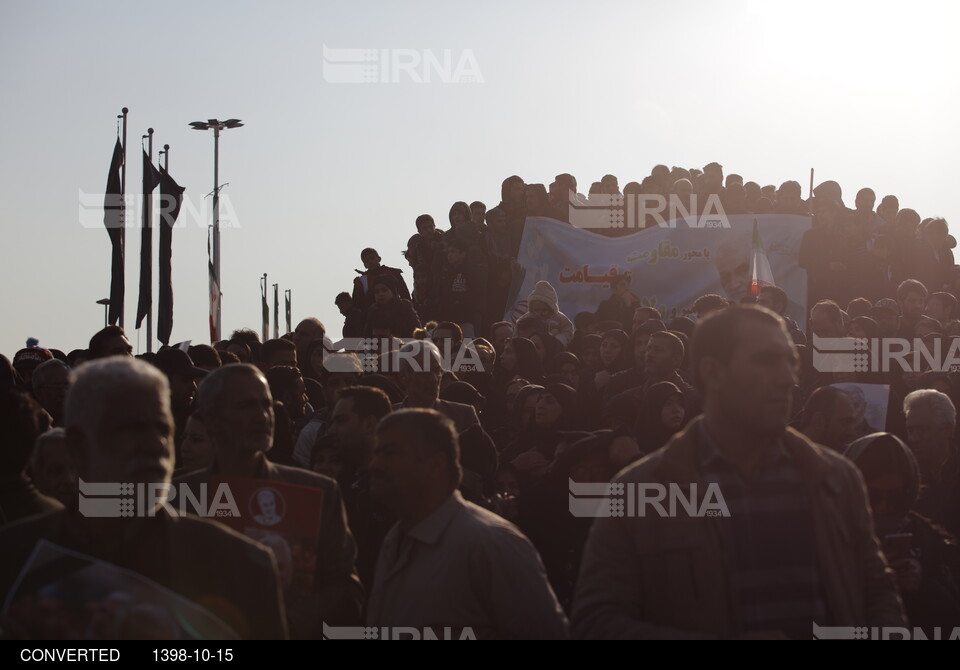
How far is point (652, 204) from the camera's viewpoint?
15.9 meters

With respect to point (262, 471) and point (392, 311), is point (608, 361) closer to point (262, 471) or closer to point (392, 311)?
point (392, 311)

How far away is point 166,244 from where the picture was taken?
21.1m

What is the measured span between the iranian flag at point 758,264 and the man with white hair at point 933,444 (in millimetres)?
7136

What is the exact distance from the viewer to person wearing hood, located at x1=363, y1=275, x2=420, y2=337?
12.6 m

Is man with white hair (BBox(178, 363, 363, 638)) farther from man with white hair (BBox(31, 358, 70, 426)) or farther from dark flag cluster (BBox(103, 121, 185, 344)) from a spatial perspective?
dark flag cluster (BBox(103, 121, 185, 344))

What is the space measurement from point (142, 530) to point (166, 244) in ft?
60.7

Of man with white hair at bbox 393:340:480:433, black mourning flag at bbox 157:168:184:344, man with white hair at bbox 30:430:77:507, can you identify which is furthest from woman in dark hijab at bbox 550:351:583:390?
black mourning flag at bbox 157:168:184:344

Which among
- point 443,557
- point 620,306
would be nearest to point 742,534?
point 443,557

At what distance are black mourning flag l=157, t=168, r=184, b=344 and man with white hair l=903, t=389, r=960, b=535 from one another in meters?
15.6

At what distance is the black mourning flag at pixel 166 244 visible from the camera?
20984 millimetres

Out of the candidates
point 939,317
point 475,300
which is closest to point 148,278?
point 475,300

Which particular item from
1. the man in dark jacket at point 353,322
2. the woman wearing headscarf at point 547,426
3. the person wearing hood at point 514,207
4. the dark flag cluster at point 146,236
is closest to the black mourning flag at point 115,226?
the dark flag cluster at point 146,236

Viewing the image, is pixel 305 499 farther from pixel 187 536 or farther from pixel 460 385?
pixel 460 385
